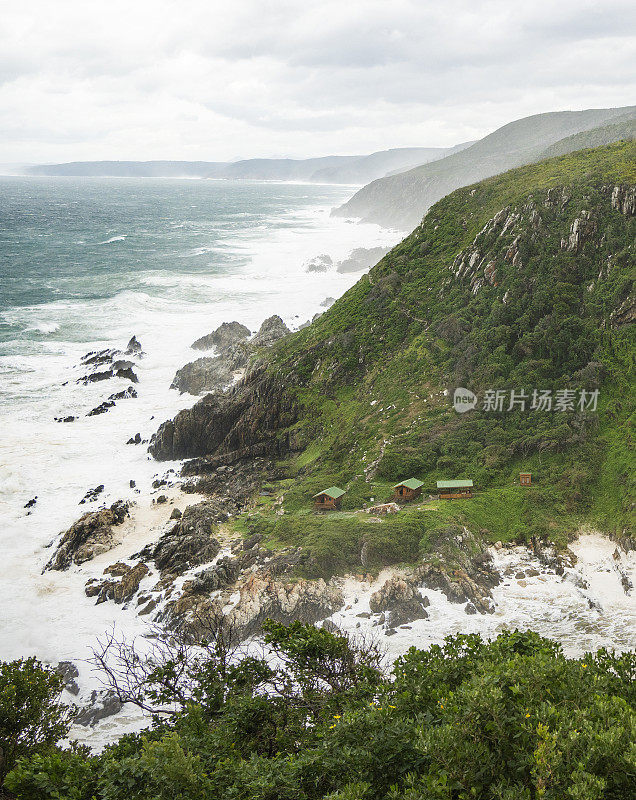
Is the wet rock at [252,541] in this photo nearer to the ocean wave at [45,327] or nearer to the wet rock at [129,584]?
the wet rock at [129,584]

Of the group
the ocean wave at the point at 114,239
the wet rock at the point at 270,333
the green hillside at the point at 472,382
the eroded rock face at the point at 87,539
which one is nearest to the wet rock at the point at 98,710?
the green hillside at the point at 472,382

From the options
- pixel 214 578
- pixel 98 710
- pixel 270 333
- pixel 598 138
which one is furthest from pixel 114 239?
pixel 98 710

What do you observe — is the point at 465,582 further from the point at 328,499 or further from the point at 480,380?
the point at 480,380

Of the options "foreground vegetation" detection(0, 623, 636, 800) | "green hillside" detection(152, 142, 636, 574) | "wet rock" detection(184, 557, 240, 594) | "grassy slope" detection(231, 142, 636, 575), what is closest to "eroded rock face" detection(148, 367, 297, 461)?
"green hillside" detection(152, 142, 636, 574)

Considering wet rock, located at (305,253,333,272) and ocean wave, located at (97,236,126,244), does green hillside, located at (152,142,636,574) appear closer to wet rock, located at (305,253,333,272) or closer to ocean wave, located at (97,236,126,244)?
wet rock, located at (305,253,333,272)

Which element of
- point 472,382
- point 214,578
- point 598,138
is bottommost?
point 214,578

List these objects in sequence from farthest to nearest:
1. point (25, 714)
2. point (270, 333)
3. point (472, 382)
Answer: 1. point (270, 333)
2. point (472, 382)
3. point (25, 714)

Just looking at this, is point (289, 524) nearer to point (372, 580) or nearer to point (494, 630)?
point (372, 580)
